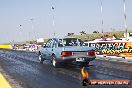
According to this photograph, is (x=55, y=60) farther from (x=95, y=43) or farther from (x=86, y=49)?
(x=95, y=43)

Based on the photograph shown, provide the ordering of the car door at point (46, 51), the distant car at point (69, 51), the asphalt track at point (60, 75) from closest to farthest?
the asphalt track at point (60, 75)
the distant car at point (69, 51)
the car door at point (46, 51)

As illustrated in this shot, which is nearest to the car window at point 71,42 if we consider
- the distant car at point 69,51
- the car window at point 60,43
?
the distant car at point 69,51

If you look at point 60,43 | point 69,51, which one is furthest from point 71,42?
point 69,51

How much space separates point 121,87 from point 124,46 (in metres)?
14.4

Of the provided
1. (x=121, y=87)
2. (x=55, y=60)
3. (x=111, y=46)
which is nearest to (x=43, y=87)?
(x=121, y=87)

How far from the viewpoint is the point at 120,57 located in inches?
915

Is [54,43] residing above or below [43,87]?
above

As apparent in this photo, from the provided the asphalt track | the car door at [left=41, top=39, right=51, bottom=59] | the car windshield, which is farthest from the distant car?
the car door at [left=41, top=39, right=51, bottom=59]

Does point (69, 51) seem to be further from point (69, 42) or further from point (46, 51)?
point (46, 51)

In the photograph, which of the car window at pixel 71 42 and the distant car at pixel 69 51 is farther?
the car window at pixel 71 42

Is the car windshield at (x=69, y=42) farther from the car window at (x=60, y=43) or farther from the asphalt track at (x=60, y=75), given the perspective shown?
the asphalt track at (x=60, y=75)

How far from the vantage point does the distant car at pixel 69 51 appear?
16891mm

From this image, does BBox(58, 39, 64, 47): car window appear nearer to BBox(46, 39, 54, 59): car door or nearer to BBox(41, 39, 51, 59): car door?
BBox(46, 39, 54, 59): car door

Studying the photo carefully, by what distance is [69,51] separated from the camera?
1692 centimetres
